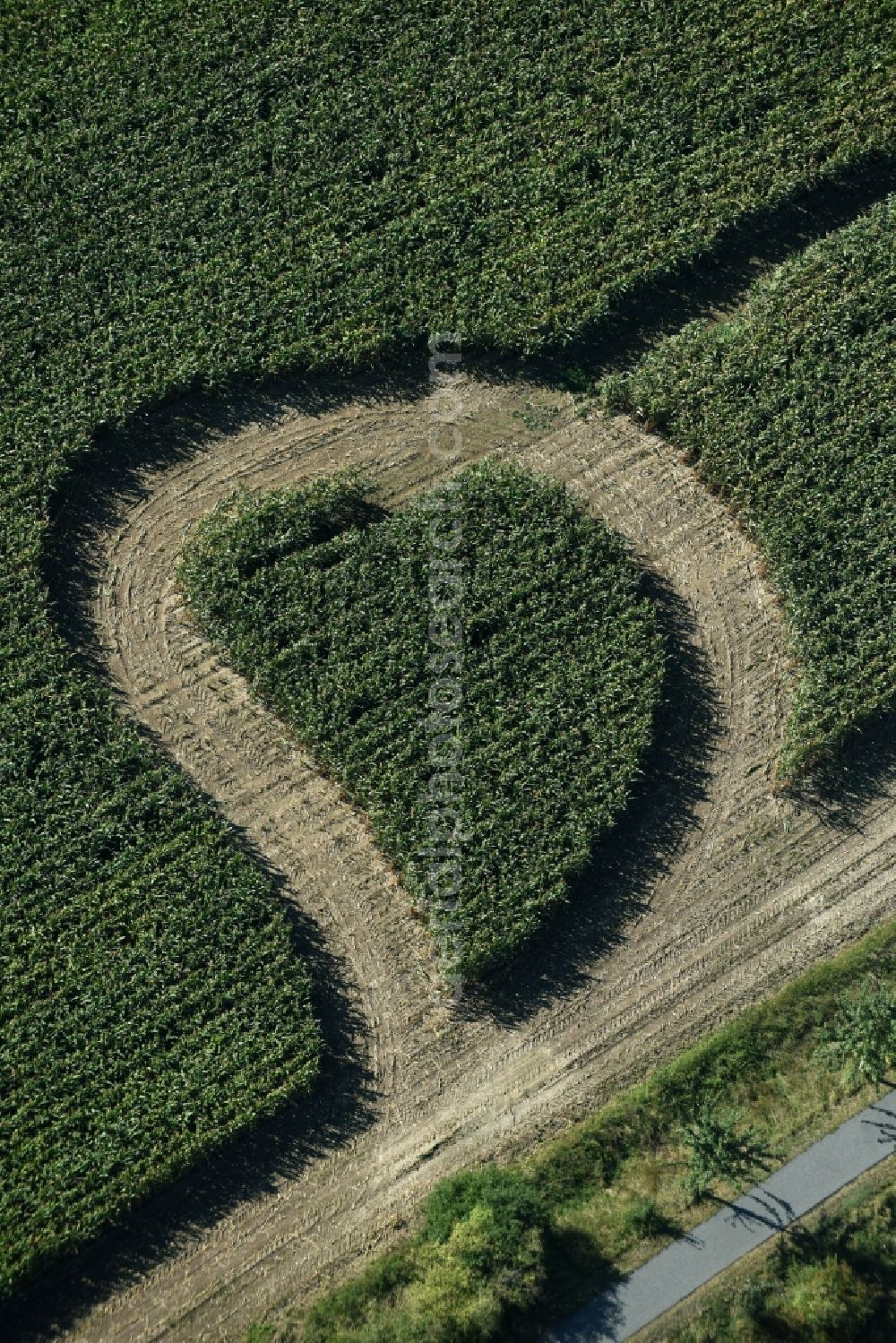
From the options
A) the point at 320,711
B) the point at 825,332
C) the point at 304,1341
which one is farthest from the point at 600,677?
the point at 304,1341

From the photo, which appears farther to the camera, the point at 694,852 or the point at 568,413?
the point at 568,413

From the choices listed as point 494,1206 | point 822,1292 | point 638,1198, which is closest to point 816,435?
point 638,1198

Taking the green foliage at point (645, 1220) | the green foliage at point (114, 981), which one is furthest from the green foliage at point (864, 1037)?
the green foliage at point (114, 981)

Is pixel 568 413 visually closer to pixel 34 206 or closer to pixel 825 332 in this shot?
pixel 825 332

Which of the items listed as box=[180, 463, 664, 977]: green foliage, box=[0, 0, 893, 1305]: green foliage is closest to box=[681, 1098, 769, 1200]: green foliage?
box=[180, 463, 664, 977]: green foliage

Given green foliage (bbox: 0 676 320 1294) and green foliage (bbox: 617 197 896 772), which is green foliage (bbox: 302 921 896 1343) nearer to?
green foliage (bbox: 0 676 320 1294)

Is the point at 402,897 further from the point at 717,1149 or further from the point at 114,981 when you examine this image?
the point at 717,1149

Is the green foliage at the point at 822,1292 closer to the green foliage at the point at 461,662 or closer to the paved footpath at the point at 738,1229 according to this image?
the paved footpath at the point at 738,1229
